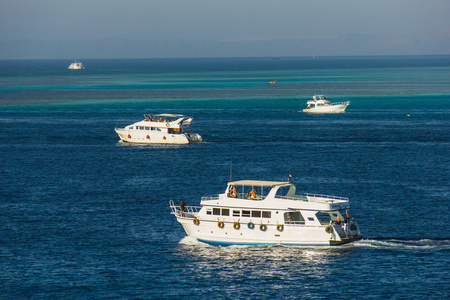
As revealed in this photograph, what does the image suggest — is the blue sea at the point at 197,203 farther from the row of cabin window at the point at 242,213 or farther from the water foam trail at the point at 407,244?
the row of cabin window at the point at 242,213

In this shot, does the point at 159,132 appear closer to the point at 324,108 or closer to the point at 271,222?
the point at 324,108

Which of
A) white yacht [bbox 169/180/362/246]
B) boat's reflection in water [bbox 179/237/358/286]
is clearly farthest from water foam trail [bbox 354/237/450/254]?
boat's reflection in water [bbox 179/237/358/286]

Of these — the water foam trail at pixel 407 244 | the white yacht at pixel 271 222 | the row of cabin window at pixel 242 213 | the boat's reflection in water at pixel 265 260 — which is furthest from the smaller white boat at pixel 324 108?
the boat's reflection in water at pixel 265 260

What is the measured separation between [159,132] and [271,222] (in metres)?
75.2

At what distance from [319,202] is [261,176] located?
3411 cm

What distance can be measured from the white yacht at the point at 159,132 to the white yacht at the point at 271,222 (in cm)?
6962

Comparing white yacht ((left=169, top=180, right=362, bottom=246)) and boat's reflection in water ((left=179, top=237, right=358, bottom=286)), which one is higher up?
white yacht ((left=169, top=180, right=362, bottom=246))

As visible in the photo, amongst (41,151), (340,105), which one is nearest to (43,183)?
(41,151)

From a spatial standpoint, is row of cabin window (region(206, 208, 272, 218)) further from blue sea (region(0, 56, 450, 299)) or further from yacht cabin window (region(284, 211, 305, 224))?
blue sea (region(0, 56, 450, 299))

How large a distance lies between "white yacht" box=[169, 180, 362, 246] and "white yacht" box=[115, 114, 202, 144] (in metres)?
69.6

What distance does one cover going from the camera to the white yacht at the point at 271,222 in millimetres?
64312

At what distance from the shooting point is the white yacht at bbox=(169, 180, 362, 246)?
64312mm

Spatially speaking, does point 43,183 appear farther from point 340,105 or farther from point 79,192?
point 340,105

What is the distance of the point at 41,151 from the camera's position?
12619 centimetres
